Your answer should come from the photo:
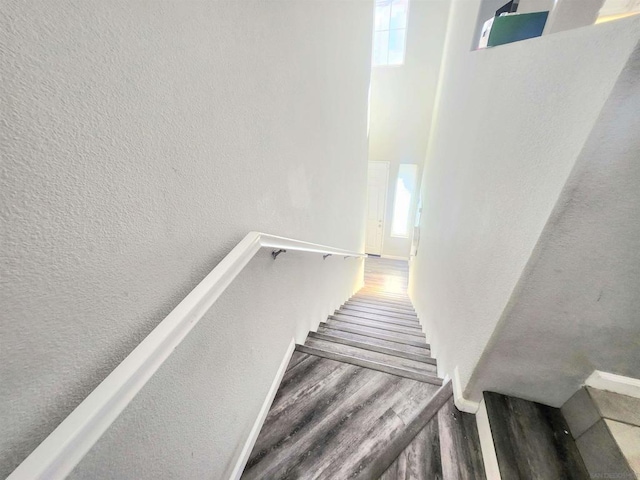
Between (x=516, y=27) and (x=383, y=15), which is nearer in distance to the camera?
(x=516, y=27)

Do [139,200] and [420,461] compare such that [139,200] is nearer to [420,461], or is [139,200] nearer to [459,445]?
[420,461]

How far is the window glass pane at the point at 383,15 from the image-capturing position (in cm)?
455

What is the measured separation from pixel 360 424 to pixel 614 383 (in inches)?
38.2

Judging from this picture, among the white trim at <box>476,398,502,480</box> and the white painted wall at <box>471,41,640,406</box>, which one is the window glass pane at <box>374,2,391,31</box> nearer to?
the white painted wall at <box>471,41,640,406</box>

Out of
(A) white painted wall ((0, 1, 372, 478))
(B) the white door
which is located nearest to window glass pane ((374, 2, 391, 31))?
(B) the white door

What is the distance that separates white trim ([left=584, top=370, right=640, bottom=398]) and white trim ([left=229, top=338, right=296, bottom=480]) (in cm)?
130

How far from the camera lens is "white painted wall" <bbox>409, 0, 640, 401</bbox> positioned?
0.69 meters

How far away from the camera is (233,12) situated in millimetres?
777

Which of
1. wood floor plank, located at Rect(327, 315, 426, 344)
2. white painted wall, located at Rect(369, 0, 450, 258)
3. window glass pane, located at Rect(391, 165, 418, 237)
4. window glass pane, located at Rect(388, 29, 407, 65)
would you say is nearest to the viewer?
wood floor plank, located at Rect(327, 315, 426, 344)

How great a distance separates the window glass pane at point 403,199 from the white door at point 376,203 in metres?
0.31

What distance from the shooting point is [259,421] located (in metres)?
1.14

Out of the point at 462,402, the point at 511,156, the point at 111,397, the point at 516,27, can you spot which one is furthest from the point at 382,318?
the point at 111,397

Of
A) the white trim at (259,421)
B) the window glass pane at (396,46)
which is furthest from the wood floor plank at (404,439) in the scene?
the window glass pane at (396,46)

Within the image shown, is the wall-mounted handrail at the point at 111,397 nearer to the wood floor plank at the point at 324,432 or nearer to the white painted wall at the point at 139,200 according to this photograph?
the white painted wall at the point at 139,200
